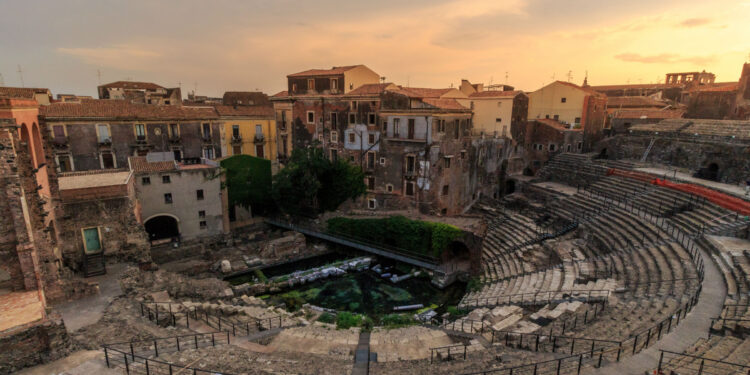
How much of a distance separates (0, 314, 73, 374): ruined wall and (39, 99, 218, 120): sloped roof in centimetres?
2356

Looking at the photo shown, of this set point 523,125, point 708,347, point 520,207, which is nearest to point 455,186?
point 520,207

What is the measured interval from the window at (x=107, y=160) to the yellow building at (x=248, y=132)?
8548 mm

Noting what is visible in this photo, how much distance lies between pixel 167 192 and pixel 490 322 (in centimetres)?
2265

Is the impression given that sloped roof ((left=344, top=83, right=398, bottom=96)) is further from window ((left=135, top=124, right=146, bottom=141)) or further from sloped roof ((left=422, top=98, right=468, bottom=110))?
window ((left=135, top=124, right=146, bottom=141))

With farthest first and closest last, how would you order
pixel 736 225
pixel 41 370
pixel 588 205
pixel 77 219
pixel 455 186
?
1. pixel 455 186
2. pixel 588 205
3. pixel 77 219
4. pixel 736 225
5. pixel 41 370

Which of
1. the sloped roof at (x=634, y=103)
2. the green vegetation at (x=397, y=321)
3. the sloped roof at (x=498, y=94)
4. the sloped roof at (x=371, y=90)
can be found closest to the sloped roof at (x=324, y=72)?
the sloped roof at (x=371, y=90)

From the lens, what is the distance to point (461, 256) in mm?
26531

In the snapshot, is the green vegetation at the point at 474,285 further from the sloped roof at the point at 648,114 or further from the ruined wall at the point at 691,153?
the sloped roof at the point at 648,114

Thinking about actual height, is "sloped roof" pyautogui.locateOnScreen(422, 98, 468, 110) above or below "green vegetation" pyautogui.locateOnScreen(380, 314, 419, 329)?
above

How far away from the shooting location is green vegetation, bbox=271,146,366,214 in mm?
29297

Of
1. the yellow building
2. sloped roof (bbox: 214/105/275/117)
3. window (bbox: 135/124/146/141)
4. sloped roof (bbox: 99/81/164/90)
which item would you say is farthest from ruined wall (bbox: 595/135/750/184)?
sloped roof (bbox: 99/81/164/90)

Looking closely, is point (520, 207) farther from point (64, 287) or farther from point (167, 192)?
point (64, 287)

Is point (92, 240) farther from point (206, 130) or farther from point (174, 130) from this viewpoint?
point (206, 130)

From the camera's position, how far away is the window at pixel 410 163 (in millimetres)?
28906
